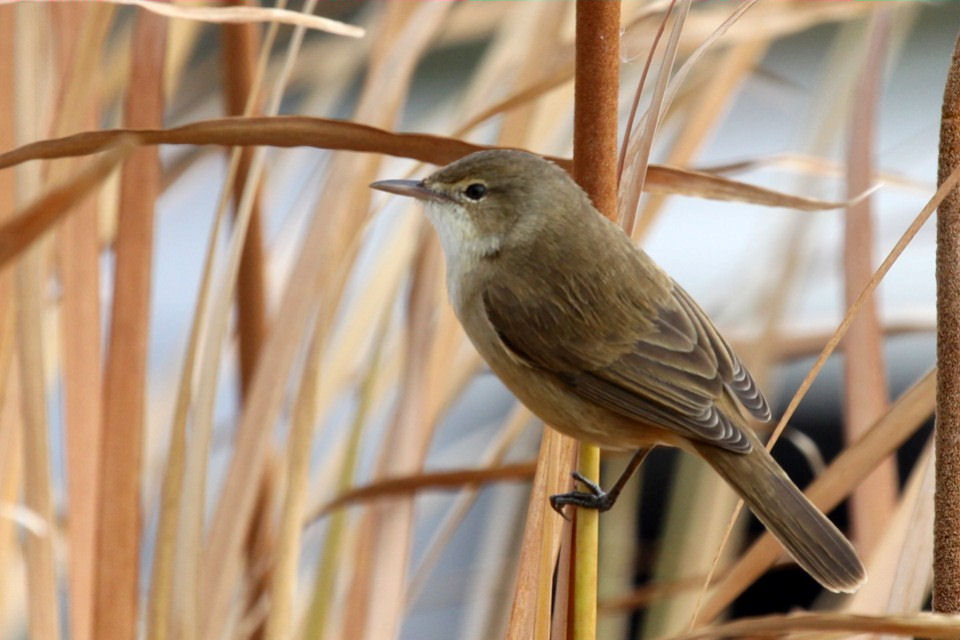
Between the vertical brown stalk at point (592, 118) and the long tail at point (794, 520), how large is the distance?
0.29 m

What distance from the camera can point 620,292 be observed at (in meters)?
1.46

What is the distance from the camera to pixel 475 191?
1614 mm

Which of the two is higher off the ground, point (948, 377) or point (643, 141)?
point (643, 141)

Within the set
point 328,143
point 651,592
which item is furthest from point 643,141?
point 651,592

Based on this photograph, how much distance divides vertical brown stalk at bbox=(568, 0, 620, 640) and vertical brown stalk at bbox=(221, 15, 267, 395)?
715mm

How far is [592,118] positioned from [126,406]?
0.57 m

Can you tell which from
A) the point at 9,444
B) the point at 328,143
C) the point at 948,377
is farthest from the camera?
the point at 9,444

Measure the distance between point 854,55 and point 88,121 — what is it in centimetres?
140

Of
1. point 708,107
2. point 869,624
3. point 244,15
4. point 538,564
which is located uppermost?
point 708,107

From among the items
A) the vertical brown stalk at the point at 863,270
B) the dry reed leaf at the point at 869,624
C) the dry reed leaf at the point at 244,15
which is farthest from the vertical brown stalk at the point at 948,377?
the vertical brown stalk at the point at 863,270

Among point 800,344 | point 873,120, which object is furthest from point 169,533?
point 800,344

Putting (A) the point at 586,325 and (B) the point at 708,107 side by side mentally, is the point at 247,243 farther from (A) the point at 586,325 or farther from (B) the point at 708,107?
(B) the point at 708,107

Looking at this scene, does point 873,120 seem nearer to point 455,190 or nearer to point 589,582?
point 455,190

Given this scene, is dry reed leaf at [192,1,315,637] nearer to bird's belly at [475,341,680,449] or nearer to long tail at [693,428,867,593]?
bird's belly at [475,341,680,449]
